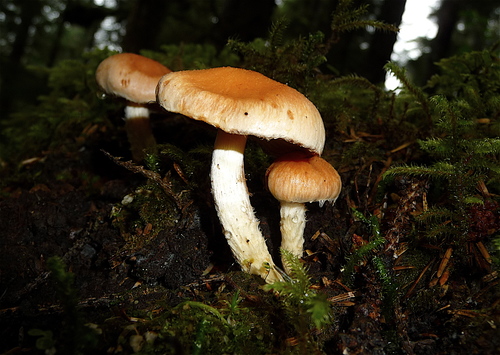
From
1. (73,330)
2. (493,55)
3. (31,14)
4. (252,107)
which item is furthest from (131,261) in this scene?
(31,14)

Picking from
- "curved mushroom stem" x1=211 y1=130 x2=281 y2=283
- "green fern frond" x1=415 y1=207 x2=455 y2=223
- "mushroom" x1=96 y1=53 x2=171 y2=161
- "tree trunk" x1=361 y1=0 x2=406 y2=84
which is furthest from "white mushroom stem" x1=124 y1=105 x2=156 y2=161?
"tree trunk" x1=361 y1=0 x2=406 y2=84

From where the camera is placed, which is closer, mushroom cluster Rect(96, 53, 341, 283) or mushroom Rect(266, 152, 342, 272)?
mushroom cluster Rect(96, 53, 341, 283)

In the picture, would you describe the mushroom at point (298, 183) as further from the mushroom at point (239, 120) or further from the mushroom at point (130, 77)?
the mushroom at point (130, 77)

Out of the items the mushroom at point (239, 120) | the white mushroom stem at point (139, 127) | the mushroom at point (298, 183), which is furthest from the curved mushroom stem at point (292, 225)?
the white mushroom stem at point (139, 127)

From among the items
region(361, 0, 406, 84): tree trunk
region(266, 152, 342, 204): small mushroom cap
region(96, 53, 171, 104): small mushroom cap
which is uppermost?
region(361, 0, 406, 84): tree trunk

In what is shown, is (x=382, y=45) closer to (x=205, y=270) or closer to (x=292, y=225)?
(x=292, y=225)

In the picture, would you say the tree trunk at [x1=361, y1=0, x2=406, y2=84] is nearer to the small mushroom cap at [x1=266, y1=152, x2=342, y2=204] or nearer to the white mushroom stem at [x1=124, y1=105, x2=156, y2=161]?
the small mushroom cap at [x1=266, y1=152, x2=342, y2=204]

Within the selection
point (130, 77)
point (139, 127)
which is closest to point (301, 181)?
point (130, 77)
